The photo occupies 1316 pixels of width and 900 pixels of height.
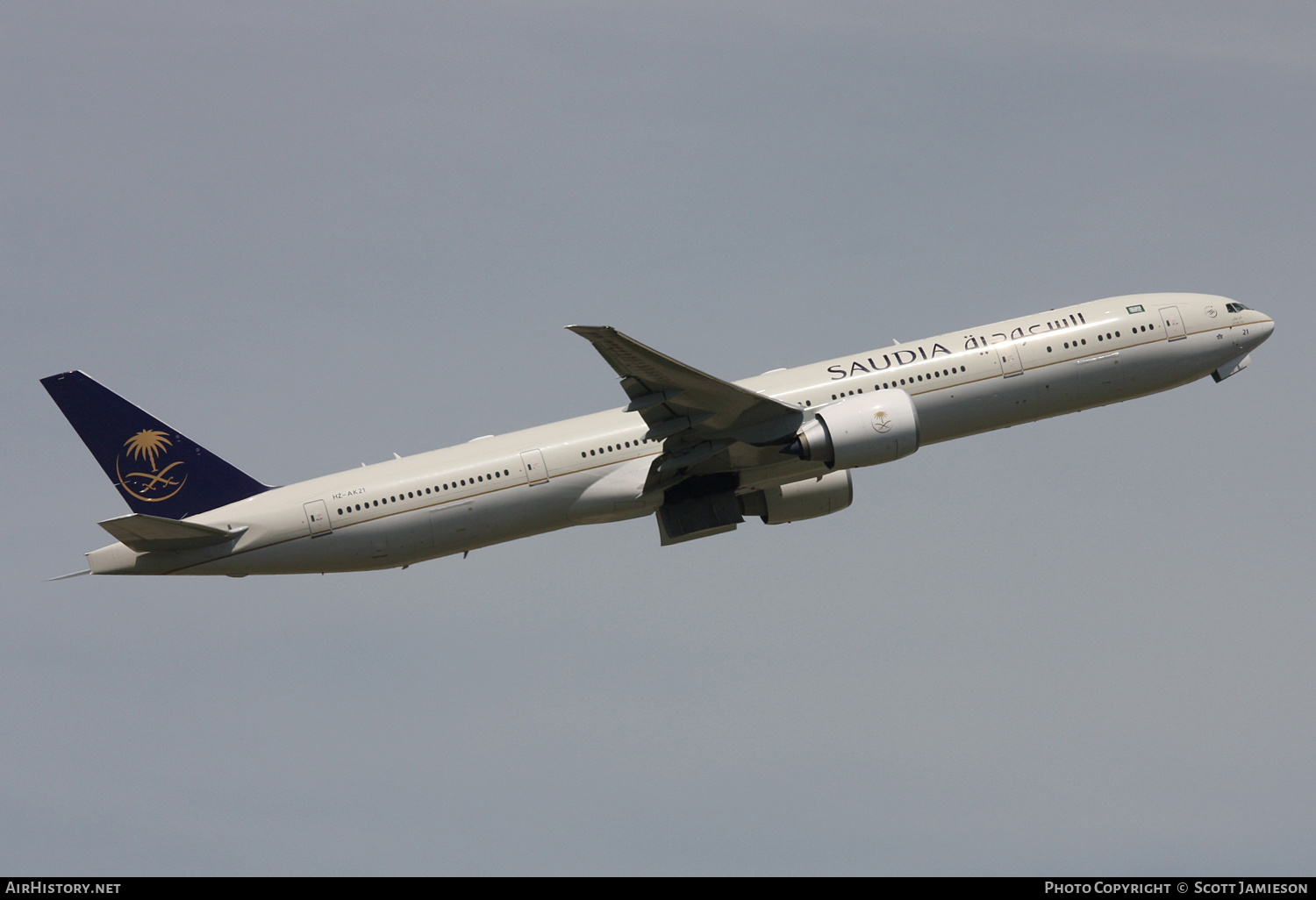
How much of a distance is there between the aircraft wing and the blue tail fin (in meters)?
12.7

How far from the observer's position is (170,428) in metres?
39.3

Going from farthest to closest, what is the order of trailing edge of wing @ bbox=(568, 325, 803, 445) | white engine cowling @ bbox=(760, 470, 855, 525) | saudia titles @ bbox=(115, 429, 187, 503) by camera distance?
1. white engine cowling @ bbox=(760, 470, 855, 525)
2. saudia titles @ bbox=(115, 429, 187, 503)
3. trailing edge of wing @ bbox=(568, 325, 803, 445)

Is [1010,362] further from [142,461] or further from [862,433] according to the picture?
[142,461]

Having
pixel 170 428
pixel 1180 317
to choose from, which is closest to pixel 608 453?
pixel 170 428

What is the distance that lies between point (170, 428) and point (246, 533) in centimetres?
502

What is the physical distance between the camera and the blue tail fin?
38.5 meters

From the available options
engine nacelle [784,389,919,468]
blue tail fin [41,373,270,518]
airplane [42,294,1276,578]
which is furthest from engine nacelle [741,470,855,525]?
blue tail fin [41,373,270,518]

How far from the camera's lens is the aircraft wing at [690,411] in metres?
34.6

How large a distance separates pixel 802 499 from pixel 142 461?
70.0 ft

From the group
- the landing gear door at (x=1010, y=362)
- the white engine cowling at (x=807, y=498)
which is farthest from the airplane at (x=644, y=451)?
the white engine cowling at (x=807, y=498)

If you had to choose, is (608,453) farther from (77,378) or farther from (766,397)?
(77,378)

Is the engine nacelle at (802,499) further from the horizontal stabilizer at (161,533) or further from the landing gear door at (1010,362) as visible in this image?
the horizontal stabilizer at (161,533)

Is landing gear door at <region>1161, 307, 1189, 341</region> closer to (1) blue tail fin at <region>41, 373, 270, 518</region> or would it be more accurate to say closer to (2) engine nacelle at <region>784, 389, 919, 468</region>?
(2) engine nacelle at <region>784, 389, 919, 468</region>

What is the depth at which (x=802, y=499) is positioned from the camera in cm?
4147
